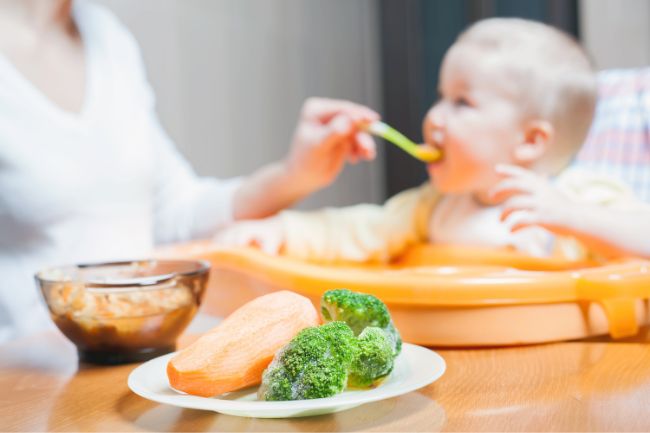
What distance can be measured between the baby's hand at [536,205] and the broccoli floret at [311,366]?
46cm

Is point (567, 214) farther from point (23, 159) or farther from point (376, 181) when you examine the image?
point (376, 181)

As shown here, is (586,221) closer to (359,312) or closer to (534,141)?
(534,141)

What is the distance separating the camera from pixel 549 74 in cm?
120

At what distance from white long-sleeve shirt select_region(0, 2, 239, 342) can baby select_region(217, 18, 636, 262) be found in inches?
9.5

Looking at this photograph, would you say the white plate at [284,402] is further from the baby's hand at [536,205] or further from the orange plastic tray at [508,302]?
the baby's hand at [536,205]

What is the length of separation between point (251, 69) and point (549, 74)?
1.40 metres

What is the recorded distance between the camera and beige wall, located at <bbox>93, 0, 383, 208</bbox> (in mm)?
2086

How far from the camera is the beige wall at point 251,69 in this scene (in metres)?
2.09

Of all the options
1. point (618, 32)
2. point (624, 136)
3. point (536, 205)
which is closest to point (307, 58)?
point (618, 32)

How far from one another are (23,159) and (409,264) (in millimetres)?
653

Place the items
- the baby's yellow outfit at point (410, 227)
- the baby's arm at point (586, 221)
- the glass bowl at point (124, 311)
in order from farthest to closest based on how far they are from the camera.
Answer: the baby's yellow outfit at point (410, 227), the baby's arm at point (586, 221), the glass bowl at point (124, 311)

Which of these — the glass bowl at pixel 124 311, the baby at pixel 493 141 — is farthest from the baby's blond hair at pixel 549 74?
the glass bowl at pixel 124 311

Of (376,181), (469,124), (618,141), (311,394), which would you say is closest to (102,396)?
(311,394)

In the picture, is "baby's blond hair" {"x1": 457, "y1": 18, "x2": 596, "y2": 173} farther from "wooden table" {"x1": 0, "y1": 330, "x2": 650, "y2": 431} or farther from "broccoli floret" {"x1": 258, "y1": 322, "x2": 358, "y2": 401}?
"broccoli floret" {"x1": 258, "y1": 322, "x2": 358, "y2": 401}
